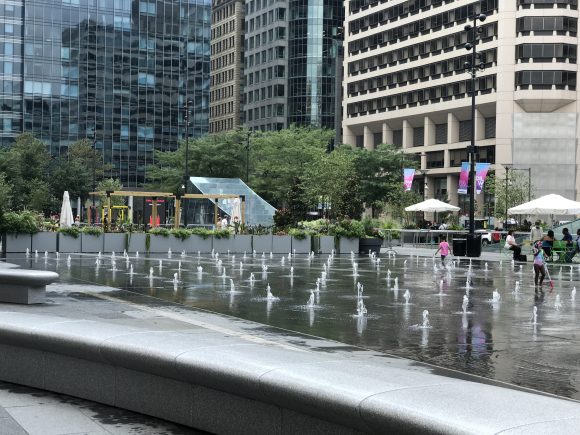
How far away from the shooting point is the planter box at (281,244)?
4269 centimetres

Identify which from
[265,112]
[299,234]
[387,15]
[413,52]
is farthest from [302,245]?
[265,112]

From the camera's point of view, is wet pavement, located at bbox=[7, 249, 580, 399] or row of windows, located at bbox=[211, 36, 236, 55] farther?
row of windows, located at bbox=[211, 36, 236, 55]

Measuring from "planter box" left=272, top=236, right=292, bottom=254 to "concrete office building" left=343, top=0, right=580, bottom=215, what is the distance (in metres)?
49.3

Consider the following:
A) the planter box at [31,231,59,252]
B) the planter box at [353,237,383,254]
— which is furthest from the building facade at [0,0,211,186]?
the planter box at [31,231,59,252]

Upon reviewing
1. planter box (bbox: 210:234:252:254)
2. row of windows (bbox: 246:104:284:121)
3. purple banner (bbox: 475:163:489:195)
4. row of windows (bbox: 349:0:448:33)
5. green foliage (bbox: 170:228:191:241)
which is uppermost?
row of windows (bbox: 349:0:448:33)

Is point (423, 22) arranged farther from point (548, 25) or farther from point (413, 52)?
point (548, 25)

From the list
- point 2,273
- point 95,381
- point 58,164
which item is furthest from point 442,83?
point 95,381

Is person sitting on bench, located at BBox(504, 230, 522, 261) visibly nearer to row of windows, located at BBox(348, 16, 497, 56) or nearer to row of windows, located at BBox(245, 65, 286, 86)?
row of windows, located at BBox(348, 16, 497, 56)

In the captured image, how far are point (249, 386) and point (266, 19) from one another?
150850 millimetres

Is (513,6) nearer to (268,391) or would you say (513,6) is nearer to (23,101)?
(23,101)

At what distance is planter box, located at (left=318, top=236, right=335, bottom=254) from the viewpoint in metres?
43.3

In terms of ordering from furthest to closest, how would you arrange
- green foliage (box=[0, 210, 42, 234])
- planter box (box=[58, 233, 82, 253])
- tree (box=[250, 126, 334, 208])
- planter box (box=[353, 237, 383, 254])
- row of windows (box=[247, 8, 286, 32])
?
row of windows (box=[247, 8, 286, 32]) < tree (box=[250, 126, 334, 208]) < planter box (box=[353, 237, 383, 254]) < planter box (box=[58, 233, 82, 253]) < green foliage (box=[0, 210, 42, 234])

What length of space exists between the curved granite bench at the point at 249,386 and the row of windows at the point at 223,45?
162168 mm

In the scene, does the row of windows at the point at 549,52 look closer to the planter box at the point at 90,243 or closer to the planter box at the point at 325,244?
the planter box at the point at 325,244
